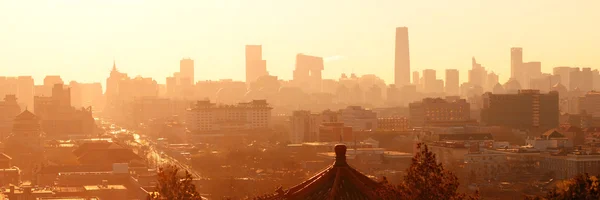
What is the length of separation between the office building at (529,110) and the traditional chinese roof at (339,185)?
6584 centimetres

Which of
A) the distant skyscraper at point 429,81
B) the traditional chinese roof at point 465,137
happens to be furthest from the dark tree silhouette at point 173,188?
the distant skyscraper at point 429,81

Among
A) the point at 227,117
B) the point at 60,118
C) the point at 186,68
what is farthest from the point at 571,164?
the point at 186,68

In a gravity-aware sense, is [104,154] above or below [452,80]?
below

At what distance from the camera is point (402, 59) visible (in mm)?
154125

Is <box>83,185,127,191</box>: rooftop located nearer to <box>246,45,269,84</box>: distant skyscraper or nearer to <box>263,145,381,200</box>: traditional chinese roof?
<box>263,145,381,200</box>: traditional chinese roof

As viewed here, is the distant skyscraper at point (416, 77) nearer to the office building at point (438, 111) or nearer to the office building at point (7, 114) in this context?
the office building at point (438, 111)

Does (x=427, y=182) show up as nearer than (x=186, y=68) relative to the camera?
Yes

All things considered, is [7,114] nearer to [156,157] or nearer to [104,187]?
[156,157]

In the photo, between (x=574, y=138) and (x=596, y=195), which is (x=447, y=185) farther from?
(x=574, y=138)

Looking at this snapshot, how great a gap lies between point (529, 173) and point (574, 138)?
15495 millimetres

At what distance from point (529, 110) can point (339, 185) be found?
67.3 metres

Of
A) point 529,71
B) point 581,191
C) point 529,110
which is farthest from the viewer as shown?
point 529,71

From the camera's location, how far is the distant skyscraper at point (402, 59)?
491 feet

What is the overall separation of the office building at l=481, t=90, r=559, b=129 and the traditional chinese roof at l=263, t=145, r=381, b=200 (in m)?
65.8
